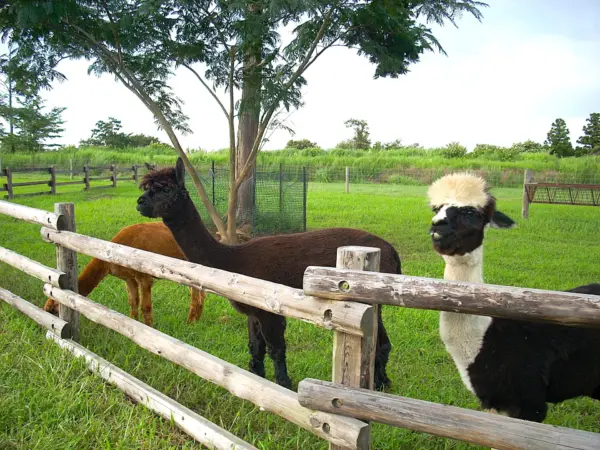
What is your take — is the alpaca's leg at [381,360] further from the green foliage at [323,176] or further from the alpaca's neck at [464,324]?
the green foliage at [323,176]

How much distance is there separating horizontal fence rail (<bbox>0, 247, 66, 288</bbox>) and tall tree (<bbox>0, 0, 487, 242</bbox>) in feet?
11.4

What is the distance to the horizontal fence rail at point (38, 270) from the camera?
182 inches

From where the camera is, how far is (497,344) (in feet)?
8.13

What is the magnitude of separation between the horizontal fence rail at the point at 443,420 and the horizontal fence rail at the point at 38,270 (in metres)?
3.22

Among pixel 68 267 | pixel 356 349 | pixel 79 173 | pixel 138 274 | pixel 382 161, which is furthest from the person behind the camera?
pixel 382 161

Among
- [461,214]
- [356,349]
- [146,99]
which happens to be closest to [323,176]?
[146,99]

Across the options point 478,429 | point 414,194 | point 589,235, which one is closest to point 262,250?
point 478,429

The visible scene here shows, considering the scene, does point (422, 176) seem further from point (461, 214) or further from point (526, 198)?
point (461, 214)

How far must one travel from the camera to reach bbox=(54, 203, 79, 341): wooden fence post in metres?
4.61

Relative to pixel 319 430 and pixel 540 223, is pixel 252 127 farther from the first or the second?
pixel 319 430

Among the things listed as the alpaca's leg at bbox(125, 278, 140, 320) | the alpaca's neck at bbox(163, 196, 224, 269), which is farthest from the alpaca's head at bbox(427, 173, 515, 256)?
the alpaca's leg at bbox(125, 278, 140, 320)

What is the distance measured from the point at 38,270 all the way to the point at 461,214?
4.35 metres

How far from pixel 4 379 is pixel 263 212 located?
763cm

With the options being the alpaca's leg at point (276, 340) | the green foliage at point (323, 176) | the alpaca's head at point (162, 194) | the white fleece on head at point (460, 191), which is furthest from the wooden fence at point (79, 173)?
the white fleece on head at point (460, 191)
